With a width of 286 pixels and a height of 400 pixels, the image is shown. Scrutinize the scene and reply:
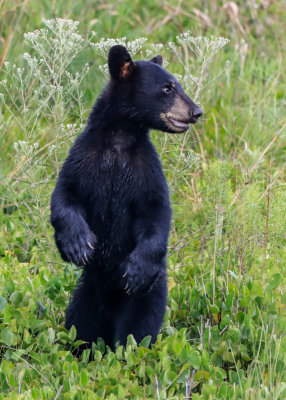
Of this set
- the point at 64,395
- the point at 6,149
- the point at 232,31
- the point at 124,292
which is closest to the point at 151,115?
the point at 124,292

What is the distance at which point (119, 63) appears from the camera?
4.38 meters

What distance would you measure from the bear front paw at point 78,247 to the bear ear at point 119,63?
3.02ft

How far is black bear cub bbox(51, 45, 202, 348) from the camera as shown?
4.13 meters

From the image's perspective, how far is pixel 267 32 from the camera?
9.28 meters

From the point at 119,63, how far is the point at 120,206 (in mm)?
800

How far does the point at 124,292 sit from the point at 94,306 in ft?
0.61

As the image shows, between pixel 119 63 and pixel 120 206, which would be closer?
pixel 120 206

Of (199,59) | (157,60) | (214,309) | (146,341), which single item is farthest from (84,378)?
(199,59)

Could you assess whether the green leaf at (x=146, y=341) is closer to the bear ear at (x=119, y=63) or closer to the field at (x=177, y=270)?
the field at (x=177, y=270)

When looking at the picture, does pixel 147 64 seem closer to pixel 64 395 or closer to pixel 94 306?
pixel 94 306

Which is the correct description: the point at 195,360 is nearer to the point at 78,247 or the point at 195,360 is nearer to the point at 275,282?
the point at 78,247

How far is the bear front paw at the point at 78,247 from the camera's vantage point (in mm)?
4082

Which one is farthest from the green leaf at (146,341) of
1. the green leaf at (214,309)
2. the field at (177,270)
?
the green leaf at (214,309)

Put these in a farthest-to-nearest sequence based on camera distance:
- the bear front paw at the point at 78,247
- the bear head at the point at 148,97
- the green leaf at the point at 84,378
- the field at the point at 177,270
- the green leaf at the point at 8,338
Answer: the bear head at the point at 148,97 → the green leaf at the point at 8,338 → the bear front paw at the point at 78,247 → the field at the point at 177,270 → the green leaf at the point at 84,378
